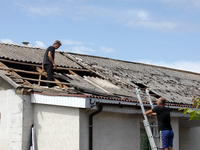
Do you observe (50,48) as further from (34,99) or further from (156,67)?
(156,67)

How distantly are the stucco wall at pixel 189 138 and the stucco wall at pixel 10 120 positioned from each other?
7461 millimetres

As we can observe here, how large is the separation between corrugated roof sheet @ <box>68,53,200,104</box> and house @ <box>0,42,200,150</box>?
0.53ft

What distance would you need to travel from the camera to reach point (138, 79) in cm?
1493

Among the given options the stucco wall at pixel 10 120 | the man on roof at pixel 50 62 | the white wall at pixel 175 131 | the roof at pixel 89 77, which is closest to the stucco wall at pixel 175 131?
the white wall at pixel 175 131

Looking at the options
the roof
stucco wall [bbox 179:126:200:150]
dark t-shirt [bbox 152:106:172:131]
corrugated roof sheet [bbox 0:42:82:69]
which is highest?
corrugated roof sheet [bbox 0:42:82:69]

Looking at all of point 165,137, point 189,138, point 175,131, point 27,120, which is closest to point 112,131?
point 165,137

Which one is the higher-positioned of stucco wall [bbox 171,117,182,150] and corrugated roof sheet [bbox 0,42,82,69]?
corrugated roof sheet [bbox 0,42,82,69]

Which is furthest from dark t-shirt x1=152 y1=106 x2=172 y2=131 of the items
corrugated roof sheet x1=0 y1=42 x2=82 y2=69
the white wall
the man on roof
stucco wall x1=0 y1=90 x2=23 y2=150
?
corrugated roof sheet x1=0 y1=42 x2=82 y2=69

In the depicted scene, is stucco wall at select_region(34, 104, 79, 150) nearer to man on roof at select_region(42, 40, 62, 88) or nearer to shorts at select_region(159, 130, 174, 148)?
man on roof at select_region(42, 40, 62, 88)

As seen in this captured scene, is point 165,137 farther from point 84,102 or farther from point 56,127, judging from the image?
point 56,127

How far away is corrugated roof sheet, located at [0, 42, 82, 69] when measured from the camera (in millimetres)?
12617

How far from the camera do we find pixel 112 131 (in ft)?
32.9

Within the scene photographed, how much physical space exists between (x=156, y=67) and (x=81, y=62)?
22.1 feet

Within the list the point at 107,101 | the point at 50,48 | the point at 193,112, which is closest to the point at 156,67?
the point at 50,48
